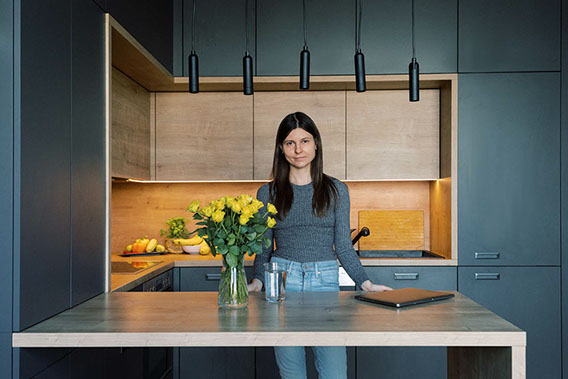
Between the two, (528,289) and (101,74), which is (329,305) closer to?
(101,74)

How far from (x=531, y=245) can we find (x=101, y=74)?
2.65 metres

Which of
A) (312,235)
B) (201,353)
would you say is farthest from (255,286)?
(201,353)

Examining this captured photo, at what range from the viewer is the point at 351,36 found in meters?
3.25

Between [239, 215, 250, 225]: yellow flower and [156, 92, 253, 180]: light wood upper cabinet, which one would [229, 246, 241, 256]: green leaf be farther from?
[156, 92, 253, 180]: light wood upper cabinet

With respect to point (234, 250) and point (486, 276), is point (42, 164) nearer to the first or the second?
point (234, 250)

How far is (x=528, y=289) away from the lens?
10.3ft

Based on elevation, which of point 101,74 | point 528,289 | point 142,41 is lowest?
point 528,289

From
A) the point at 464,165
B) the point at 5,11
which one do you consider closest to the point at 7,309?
the point at 5,11

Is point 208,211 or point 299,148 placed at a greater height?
point 299,148

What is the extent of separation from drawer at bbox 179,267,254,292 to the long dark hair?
113 centimetres

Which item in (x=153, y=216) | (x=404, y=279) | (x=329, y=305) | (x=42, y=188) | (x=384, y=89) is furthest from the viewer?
(x=153, y=216)

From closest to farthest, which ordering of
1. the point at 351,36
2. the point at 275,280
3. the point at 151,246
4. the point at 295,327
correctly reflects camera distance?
the point at 295,327 → the point at 275,280 → the point at 351,36 → the point at 151,246

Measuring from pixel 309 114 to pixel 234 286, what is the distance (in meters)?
2.04

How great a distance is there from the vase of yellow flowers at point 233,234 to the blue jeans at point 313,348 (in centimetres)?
35
